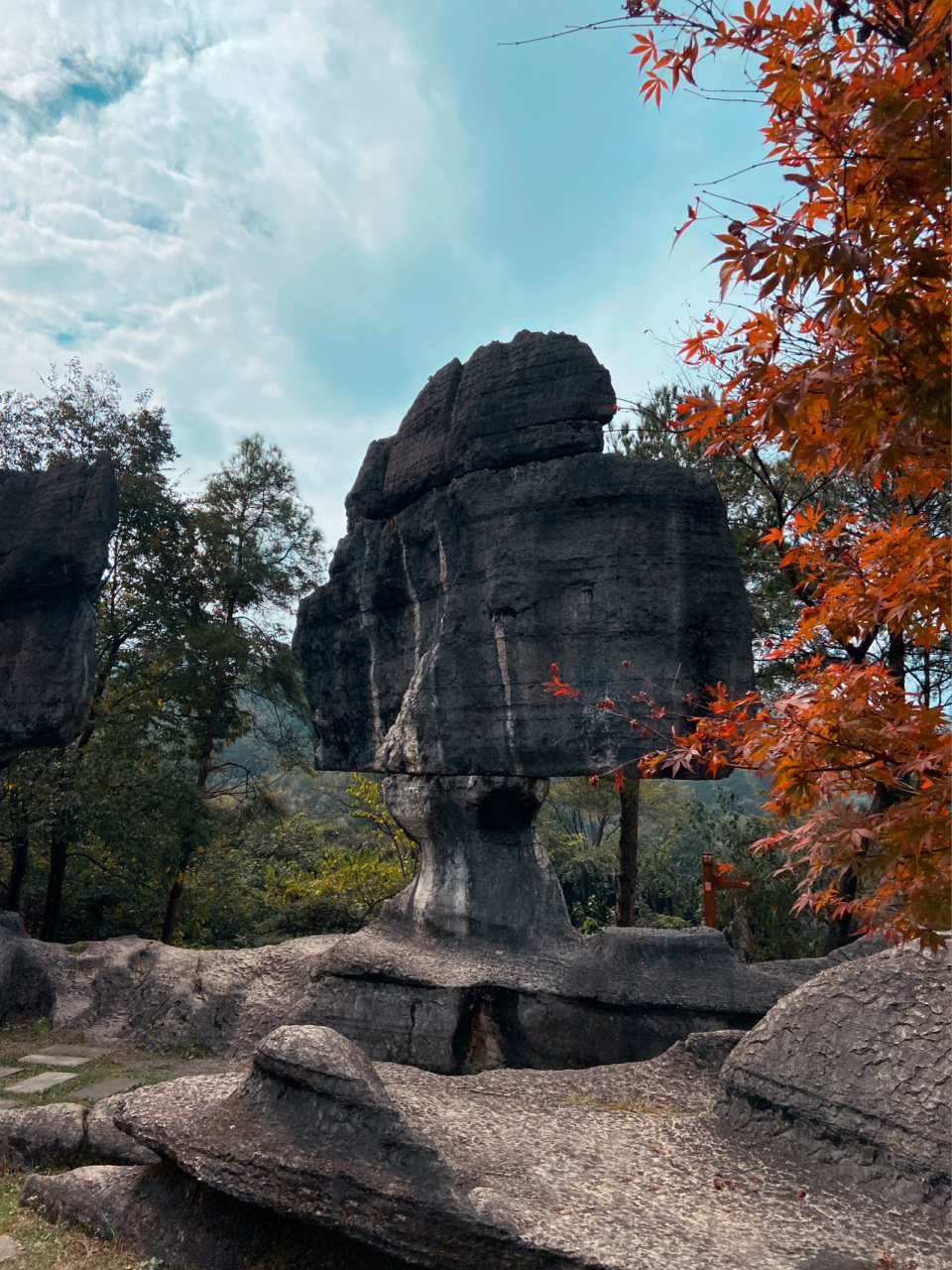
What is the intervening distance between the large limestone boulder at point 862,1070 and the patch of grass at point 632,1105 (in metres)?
0.50

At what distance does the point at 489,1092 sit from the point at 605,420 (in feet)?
21.5

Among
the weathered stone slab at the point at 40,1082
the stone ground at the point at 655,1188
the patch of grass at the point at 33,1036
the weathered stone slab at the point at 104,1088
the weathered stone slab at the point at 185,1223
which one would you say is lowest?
the patch of grass at the point at 33,1036

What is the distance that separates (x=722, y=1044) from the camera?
545 cm

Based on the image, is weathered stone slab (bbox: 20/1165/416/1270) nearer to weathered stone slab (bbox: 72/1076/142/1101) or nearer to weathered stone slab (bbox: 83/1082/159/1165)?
weathered stone slab (bbox: 83/1082/159/1165)

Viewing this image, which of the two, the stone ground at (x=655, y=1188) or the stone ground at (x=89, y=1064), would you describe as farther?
the stone ground at (x=89, y=1064)

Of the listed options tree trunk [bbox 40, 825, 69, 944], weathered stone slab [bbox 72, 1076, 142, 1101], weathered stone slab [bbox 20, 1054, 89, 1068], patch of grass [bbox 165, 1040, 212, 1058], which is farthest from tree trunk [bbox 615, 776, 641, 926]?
tree trunk [bbox 40, 825, 69, 944]

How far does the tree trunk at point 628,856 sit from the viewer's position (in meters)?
14.5

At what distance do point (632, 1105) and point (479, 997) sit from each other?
3.21 meters

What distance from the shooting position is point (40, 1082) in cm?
771

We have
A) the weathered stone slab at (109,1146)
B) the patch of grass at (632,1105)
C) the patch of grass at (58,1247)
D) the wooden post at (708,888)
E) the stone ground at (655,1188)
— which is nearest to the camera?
the stone ground at (655,1188)

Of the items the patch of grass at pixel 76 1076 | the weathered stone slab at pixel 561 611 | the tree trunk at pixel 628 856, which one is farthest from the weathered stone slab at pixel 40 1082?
the tree trunk at pixel 628 856

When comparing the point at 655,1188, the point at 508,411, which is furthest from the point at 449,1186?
the point at 508,411

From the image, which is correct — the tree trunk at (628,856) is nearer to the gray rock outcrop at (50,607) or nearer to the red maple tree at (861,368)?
the gray rock outcrop at (50,607)

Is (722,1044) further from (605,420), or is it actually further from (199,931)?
(199,931)
